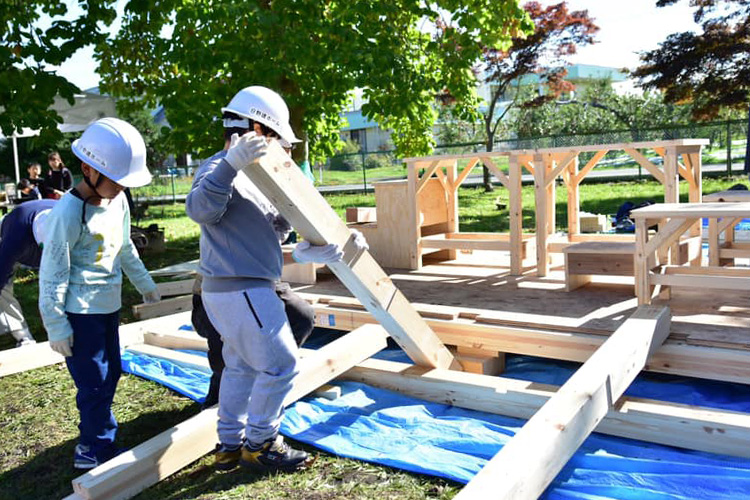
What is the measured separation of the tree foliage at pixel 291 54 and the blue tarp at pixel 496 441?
421cm

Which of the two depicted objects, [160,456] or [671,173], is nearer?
[160,456]

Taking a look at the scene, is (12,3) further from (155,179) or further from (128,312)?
(155,179)

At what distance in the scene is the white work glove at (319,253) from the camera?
125 inches

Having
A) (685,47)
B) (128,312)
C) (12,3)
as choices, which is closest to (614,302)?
(128,312)

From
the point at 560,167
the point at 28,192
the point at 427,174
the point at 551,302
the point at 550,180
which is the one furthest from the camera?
the point at 28,192

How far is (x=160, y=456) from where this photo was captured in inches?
129

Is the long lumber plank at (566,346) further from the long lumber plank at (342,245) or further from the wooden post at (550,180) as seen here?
the wooden post at (550,180)

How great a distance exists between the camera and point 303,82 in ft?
28.9

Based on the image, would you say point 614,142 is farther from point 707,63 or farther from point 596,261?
A: point 596,261

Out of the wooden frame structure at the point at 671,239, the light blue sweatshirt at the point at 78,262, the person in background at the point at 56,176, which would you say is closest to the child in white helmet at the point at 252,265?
the light blue sweatshirt at the point at 78,262

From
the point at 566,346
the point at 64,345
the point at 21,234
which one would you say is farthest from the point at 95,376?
the point at 566,346

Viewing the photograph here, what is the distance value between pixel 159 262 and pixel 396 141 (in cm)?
478

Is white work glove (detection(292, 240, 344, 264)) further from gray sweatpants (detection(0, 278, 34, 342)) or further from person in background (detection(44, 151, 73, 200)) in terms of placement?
person in background (detection(44, 151, 73, 200))

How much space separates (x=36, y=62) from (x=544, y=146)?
18778mm
